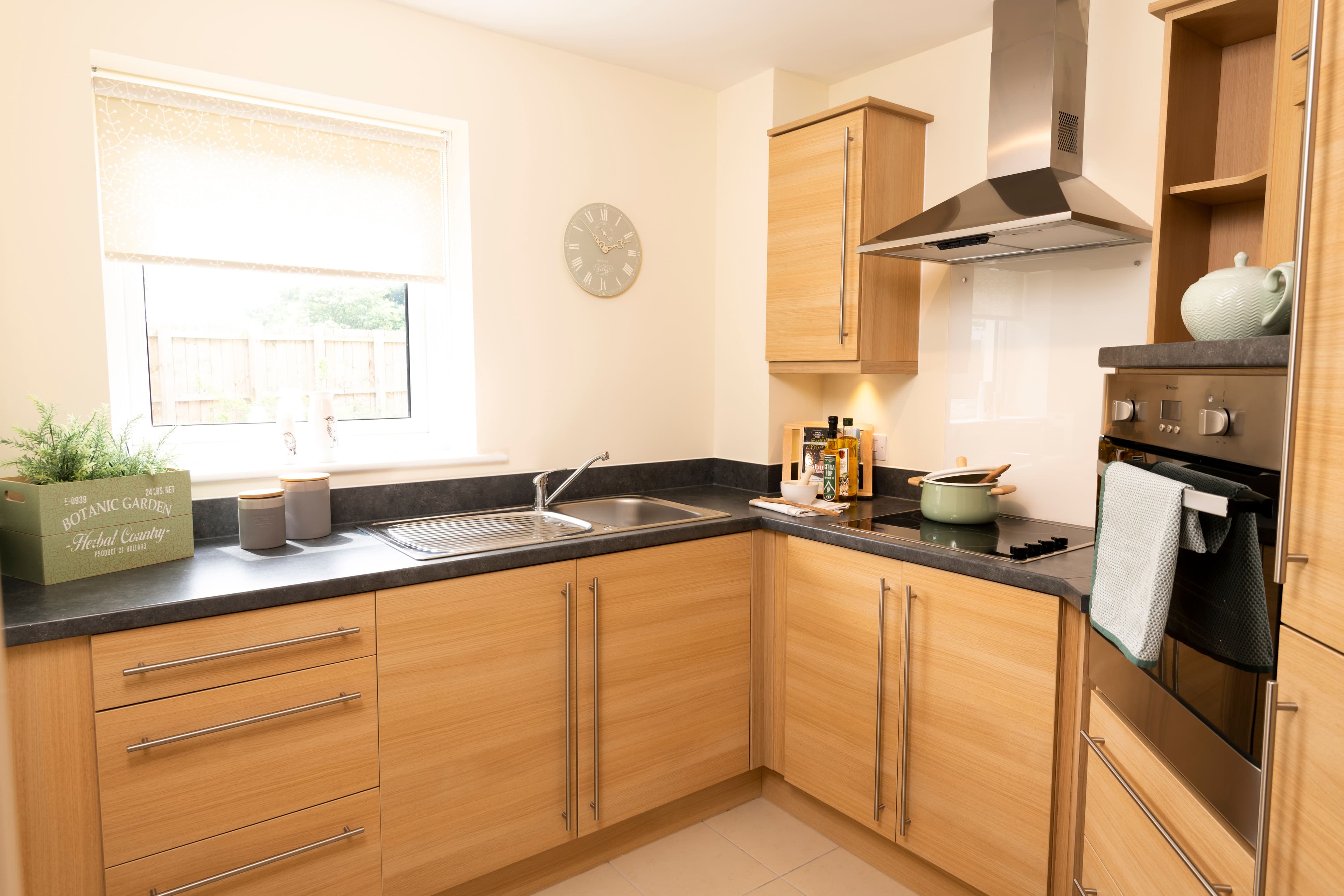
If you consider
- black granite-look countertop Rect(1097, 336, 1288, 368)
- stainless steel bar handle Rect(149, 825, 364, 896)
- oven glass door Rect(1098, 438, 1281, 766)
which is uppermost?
black granite-look countertop Rect(1097, 336, 1288, 368)

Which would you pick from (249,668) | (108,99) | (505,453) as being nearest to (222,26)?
(108,99)

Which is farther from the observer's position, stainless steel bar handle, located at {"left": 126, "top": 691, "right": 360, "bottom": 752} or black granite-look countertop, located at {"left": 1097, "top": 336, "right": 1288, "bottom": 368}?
stainless steel bar handle, located at {"left": 126, "top": 691, "right": 360, "bottom": 752}

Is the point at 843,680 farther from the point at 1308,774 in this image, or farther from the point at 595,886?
the point at 1308,774

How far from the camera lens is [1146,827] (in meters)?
1.43

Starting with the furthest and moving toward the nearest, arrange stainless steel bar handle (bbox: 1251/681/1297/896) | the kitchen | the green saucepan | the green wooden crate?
the green saucepan
the green wooden crate
the kitchen
stainless steel bar handle (bbox: 1251/681/1297/896)

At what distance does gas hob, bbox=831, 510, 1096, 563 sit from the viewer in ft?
6.63

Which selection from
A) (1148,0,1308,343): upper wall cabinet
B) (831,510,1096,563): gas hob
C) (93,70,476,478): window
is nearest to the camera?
(1148,0,1308,343): upper wall cabinet

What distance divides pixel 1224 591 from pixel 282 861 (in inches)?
72.2

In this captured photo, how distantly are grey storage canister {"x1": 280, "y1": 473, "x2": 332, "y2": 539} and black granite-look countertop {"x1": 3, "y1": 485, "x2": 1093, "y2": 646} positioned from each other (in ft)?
0.14

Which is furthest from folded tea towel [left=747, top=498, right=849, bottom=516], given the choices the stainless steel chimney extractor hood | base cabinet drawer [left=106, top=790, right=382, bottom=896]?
base cabinet drawer [left=106, top=790, right=382, bottom=896]

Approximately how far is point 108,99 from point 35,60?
6.2 inches

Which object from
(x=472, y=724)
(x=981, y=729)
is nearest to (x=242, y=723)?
(x=472, y=724)

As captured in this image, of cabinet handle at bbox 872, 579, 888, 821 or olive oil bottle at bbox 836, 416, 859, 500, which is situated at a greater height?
olive oil bottle at bbox 836, 416, 859, 500

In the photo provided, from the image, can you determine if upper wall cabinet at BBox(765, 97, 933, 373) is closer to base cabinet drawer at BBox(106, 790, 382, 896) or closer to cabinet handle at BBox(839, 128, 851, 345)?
cabinet handle at BBox(839, 128, 851, 345)
